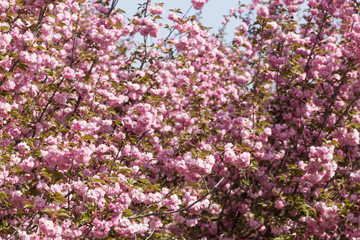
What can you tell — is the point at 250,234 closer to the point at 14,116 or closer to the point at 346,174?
the point at 346,174

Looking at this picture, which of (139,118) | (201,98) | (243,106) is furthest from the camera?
(243,106)

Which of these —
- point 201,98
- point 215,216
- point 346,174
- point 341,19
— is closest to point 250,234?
point 215,216

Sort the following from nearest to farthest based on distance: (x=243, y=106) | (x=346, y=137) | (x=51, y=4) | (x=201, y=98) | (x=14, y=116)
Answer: (x=14, y=116)
(x=51, y=4)
(x=346, y=137)
(x=201, y=98)
(x=243, y=106)

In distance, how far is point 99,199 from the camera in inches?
165

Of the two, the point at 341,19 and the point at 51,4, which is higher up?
the point at 341,19

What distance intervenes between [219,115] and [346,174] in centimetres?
267

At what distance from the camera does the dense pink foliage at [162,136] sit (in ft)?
15.0

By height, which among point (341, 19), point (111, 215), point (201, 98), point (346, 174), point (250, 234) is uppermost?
point (341, 19)

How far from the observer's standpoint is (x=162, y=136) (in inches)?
321

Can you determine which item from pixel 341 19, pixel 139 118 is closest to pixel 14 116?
pixel 139 118

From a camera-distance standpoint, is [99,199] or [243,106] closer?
[99,199]

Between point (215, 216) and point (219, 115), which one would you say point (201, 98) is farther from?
point (215, 216)

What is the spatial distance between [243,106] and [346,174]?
2340 mm

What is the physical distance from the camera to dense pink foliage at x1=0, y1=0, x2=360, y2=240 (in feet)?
15.0
